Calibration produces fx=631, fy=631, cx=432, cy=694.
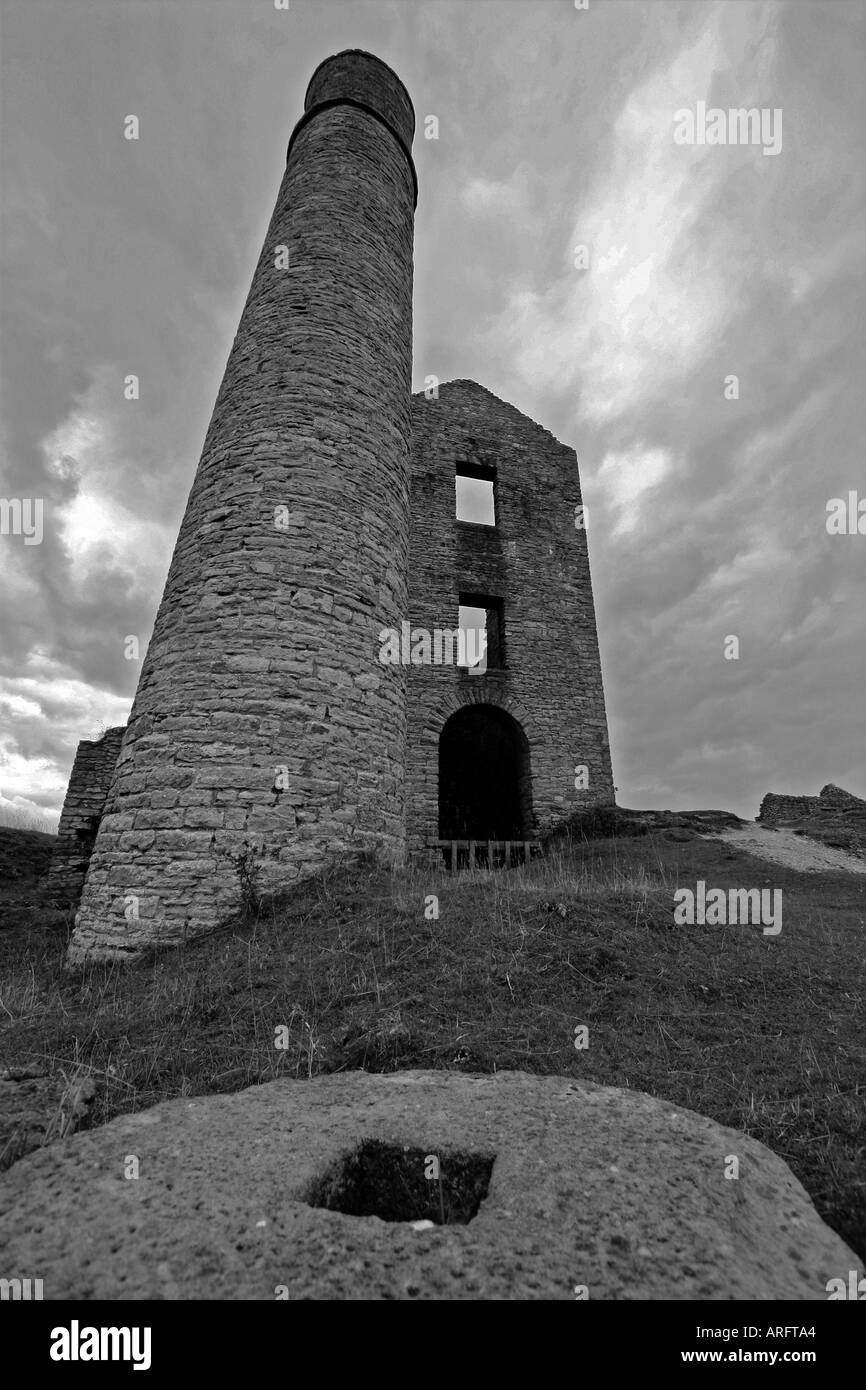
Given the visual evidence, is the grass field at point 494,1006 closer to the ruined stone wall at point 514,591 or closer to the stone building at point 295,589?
the stone building at point 295,589

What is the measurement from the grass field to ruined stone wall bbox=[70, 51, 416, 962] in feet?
1.87

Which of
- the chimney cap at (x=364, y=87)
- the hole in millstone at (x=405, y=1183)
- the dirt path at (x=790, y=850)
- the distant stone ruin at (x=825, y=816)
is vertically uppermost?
the chimney cap at (x=364, y=87)

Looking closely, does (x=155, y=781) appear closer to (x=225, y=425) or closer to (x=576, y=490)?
(x=225, y=425)

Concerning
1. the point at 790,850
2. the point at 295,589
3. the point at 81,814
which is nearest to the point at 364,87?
the point at 295,589

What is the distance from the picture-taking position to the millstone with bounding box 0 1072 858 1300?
4.50ft

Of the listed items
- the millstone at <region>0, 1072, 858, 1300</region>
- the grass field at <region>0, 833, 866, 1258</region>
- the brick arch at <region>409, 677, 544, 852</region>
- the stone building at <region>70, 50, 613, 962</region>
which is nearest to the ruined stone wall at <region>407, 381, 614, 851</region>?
the brick arch at <region>409, 677, 544, 852</region>

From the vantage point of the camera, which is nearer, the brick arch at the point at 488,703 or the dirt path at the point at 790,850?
the dirt path at the point at 790,850

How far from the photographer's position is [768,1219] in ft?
5.48

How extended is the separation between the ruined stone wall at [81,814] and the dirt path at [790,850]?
9.88 metres

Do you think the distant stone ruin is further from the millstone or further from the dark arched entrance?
the millstone

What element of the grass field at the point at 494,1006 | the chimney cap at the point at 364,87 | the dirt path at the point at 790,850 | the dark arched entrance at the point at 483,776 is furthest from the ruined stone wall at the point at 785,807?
the chimney cap at the point at 364,87

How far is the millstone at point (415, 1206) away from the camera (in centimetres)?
137
